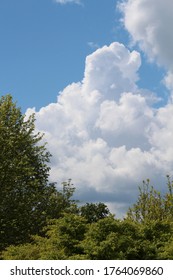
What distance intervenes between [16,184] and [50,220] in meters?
11.0

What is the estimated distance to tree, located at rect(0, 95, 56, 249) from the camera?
30.8 meters

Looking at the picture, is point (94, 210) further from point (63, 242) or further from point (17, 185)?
point (63, 242)

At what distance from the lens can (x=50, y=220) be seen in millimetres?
21531

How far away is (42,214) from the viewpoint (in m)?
33.9

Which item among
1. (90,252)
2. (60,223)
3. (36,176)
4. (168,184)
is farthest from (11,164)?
(90,252)

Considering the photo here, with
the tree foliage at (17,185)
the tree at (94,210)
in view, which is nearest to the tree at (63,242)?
the tree foliage at (17,185)

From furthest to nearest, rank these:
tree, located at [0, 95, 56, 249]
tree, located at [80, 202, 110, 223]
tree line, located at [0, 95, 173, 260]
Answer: tree, located at [80, 202, 110, 223] → tree, located at [0, 95, 56, 249] → tree line, located at [0, 95, 173, 260]

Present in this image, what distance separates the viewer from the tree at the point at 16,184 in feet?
101

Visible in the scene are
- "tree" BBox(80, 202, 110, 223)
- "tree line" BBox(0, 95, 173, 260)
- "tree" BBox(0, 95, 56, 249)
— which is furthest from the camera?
"tree" BBox(80, 202, 110, 223)

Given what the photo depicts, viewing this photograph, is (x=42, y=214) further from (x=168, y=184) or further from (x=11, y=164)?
(x=168, y=184)

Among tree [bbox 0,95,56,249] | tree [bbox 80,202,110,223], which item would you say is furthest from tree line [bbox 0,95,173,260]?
tree [bbox 80,202,110,223]

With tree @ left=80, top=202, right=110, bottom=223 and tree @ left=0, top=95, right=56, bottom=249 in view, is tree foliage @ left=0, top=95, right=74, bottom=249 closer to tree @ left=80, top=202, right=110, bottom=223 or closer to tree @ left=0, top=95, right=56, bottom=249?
tree @ left=0, top=95, right=56, bottom=249

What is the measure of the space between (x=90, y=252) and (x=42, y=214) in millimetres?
16009
